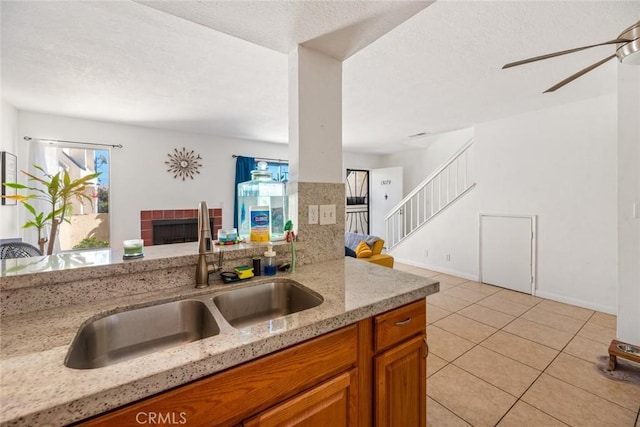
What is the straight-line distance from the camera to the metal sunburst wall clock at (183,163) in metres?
4.37

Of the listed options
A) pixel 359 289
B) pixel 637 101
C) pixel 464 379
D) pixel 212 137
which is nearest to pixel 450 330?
pixel 464 379

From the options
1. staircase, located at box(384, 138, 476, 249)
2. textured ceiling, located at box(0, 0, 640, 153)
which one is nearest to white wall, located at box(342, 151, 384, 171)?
staircase, located at box(384, 138, 476, 249)

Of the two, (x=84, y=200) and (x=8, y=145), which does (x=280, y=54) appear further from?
(x=84, y=200)

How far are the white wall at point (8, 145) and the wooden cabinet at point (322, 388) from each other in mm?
3916

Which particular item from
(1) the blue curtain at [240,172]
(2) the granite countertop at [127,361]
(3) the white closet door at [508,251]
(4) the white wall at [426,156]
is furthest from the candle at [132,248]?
(4) the white wall at [426,156]

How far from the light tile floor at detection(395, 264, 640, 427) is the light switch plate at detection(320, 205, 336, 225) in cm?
130

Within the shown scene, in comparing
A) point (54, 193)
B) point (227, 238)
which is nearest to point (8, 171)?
point (54, 193)

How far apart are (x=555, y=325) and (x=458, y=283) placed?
1284 mm

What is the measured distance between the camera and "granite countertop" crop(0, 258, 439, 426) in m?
0.53

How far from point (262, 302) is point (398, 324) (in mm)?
623

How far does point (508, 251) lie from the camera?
11.6 ft

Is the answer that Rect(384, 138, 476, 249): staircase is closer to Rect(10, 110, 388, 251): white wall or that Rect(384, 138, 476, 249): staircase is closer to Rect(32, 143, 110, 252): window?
Rect(10, 110, 388, 251): white wall

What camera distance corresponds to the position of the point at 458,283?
151 inches

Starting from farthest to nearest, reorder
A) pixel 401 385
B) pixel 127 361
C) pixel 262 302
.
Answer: pixel 262 302
pixel 401 385
pixel 127 361
